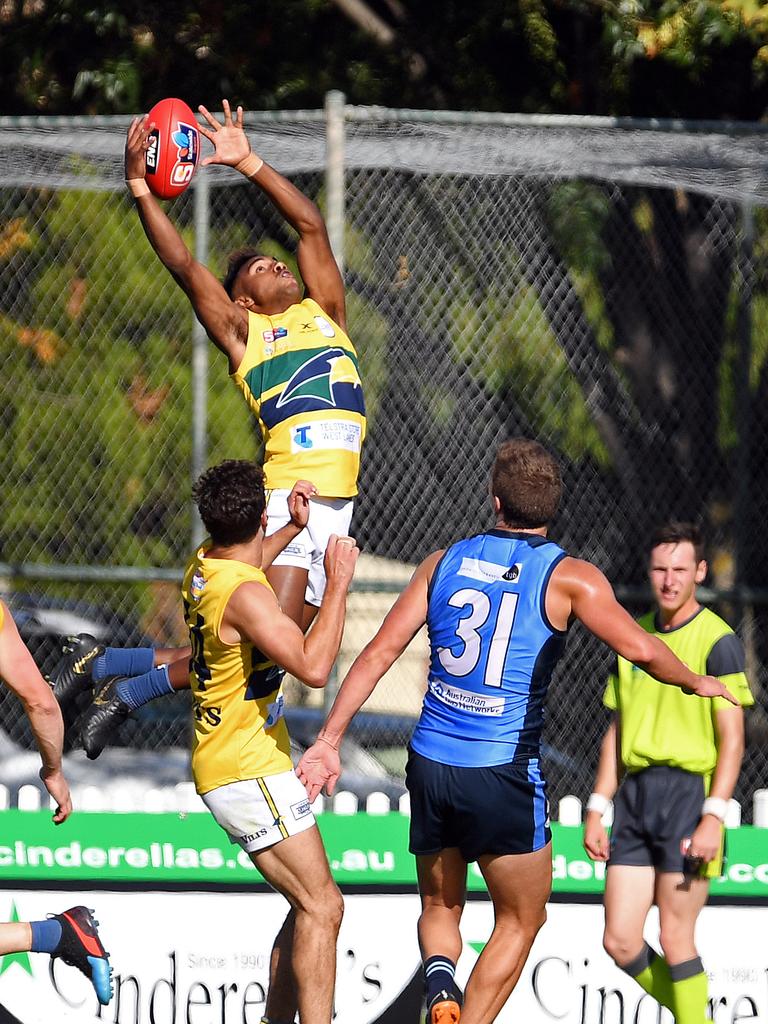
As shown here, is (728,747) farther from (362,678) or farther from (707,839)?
(362,678)

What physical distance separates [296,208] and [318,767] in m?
2.23

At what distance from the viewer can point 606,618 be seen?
5.18 m

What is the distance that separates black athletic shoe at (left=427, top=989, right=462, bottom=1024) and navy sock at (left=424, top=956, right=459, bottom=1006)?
14 mm

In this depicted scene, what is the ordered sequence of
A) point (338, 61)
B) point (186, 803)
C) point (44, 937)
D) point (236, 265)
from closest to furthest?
point (44, 937) → point (236, 265) → point (186, 803) → point (338, 61)

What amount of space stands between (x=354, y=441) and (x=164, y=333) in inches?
122

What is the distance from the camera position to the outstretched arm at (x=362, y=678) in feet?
17.4

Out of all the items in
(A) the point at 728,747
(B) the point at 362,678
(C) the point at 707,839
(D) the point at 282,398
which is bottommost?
(C) the point at 707,839

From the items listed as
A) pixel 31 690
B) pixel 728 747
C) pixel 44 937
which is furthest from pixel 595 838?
pixel 31 690

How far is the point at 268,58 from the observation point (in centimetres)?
1134

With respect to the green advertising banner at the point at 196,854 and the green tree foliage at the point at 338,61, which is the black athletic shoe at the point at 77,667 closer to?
the green advertising banner at the point at 196,854

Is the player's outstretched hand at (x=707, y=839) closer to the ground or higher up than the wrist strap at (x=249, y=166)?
closer to the ground

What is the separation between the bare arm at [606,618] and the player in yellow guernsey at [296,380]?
4.71 ft

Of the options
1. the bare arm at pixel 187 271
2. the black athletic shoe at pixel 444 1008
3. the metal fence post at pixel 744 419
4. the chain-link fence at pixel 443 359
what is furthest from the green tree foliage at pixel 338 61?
the black athletic shoe at pixel 444 1008

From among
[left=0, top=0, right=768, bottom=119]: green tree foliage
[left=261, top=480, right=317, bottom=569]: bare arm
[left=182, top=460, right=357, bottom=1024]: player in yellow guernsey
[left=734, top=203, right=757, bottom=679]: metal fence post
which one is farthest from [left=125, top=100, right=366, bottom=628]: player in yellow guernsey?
[left=0, top=0, right=768, bottom=119]: green tree foliage
